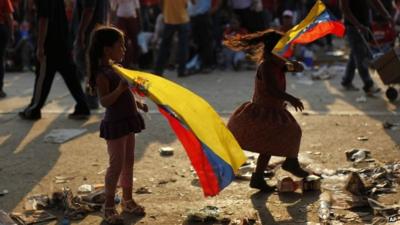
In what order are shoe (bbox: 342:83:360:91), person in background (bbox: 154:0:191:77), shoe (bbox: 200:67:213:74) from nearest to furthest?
shoe (bbox: 342:83:360:91), person in background (bbox: 154:0:191:77), shoe (bbox: 200:67:213:74)

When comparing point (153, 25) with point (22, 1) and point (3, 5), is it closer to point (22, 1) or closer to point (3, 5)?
point (22, 1)

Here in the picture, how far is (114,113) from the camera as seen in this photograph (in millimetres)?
4816

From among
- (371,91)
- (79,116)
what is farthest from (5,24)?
(371,91)

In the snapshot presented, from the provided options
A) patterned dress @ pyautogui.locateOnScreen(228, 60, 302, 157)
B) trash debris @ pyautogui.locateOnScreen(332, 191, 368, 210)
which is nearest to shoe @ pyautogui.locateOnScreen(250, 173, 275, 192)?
patterned dress @ pyautogui.locateOnScreen(228, 60, 302, 157)

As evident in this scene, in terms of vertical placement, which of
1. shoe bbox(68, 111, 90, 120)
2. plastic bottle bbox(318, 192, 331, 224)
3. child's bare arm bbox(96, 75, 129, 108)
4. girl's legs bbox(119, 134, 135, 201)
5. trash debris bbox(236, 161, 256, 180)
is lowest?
shoe bbox(68, 111, 90, 120)

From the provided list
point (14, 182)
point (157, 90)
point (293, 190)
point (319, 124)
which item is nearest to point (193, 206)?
point (293, 190)

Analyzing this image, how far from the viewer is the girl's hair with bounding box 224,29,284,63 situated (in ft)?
17.6

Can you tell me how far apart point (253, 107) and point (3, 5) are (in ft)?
17.9

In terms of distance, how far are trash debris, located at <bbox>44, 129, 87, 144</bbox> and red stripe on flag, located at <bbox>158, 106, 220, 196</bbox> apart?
3.31 m

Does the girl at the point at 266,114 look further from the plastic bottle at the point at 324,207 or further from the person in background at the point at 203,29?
the person in background at the point at 203,29

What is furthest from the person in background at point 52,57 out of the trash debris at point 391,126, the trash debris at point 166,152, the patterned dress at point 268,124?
the trash debris at point 391,126

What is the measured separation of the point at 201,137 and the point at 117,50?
982mm

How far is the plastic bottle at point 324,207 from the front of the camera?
4828 millimetres

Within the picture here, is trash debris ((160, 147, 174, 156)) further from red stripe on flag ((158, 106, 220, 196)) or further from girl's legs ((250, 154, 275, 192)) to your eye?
red stripe on flag ((158, 106, 220, 196))
